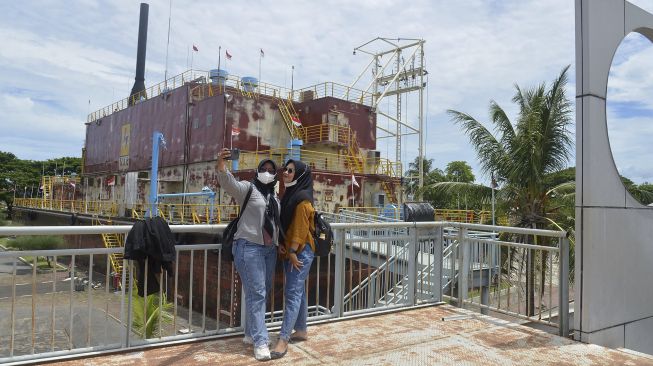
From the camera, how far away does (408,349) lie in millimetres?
4336

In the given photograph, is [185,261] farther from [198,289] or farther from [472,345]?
[472,345]

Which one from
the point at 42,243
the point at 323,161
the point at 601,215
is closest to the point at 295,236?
the point at 601,215

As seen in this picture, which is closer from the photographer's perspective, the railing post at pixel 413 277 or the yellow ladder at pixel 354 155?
the railing post at pixel 413 277

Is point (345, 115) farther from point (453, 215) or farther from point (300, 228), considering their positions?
point (300, 228)

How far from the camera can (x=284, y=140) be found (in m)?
24.4

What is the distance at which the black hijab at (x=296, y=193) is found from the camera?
420 centimetres

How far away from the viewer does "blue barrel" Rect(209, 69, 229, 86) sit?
25.1 meters

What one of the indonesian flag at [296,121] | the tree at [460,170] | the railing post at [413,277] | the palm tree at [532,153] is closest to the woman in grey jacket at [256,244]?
the railing post at [413,277]

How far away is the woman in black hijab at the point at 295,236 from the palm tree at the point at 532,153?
9489 mm

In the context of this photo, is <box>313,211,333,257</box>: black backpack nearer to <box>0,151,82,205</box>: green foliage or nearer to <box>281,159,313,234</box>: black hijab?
<box>281,159,313,234</box>: black hijab

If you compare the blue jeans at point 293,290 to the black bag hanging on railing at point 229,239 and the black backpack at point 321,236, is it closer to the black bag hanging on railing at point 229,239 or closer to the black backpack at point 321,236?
the black backpack at point 321,236

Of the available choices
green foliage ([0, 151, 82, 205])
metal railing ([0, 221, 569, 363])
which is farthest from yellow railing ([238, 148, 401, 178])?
green foliage ([0, 151, 82, 205])

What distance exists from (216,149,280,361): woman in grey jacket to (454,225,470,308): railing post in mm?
3073

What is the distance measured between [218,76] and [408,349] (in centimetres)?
2320
